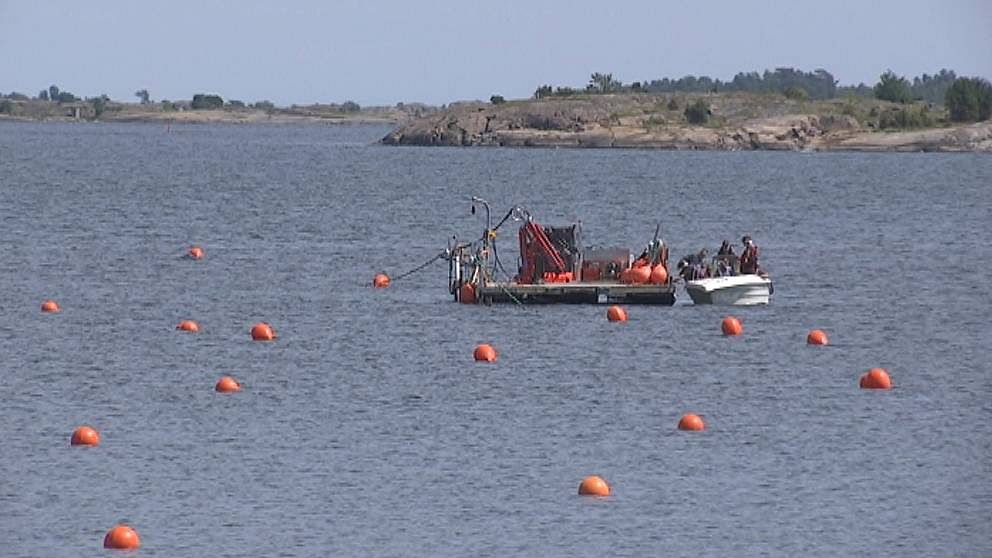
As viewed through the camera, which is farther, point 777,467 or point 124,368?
point 124,368

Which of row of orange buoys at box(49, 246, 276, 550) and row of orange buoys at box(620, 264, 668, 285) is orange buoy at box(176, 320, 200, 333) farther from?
row of orange buoys at box(620, 264, 668, 285)

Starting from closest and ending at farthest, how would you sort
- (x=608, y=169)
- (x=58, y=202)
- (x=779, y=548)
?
(x=779, y=548), (x=58, y=202), (x=608, y=169)

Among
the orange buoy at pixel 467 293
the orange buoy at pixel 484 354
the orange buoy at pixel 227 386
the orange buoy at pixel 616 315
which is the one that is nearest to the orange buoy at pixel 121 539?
the orange buoy at pixel 227 386

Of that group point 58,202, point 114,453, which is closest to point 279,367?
point 114,453

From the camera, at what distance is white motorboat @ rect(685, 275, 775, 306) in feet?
194

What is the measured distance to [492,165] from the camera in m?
172

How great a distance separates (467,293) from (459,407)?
17251 millimetres

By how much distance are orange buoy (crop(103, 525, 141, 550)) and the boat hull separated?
2868 cm

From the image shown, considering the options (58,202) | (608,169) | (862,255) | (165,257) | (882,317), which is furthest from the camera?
(608,169)

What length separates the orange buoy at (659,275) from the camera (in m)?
59.3

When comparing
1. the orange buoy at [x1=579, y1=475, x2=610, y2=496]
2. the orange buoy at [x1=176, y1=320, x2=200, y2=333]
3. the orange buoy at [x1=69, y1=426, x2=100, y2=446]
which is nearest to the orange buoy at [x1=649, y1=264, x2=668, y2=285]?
the orange buoy at [x1=176, y1=320, x2=200, y2=333]

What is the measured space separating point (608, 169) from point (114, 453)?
12744 centimetres

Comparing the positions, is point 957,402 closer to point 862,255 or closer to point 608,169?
point 862,255

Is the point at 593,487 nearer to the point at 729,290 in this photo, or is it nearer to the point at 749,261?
the point at 729,290
